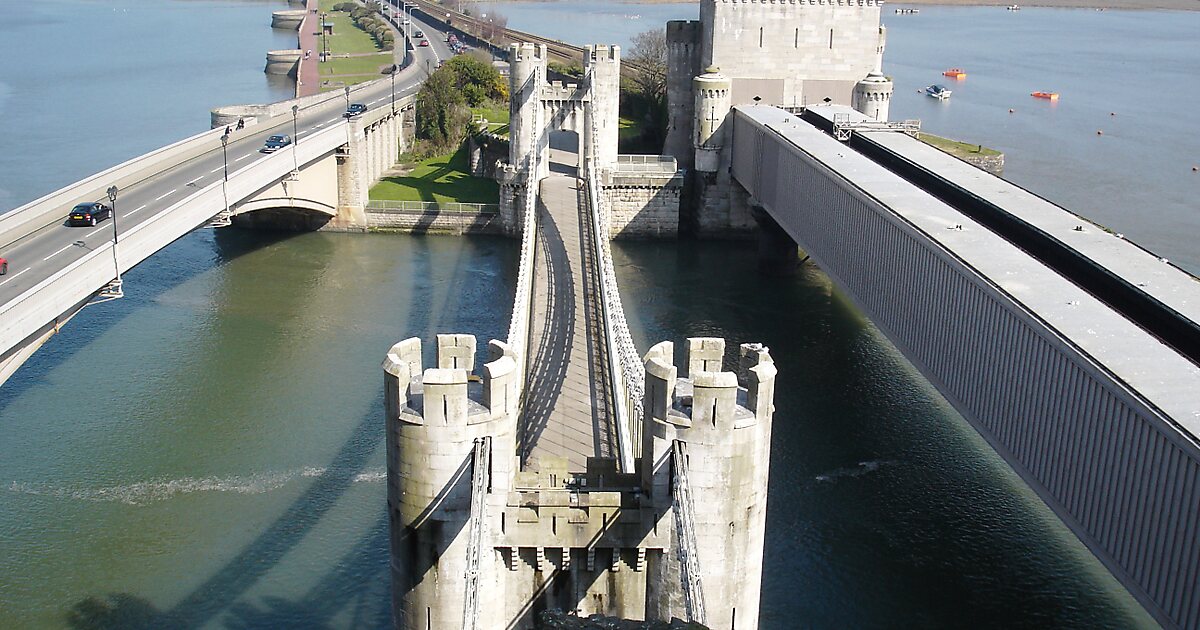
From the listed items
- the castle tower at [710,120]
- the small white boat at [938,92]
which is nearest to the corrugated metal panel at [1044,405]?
the castle tower at [710,120]

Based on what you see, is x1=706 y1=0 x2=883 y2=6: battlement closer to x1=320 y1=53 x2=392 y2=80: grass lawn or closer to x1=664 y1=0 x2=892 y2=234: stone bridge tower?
x1=664 y1=0 x2=892 y2=234: stone bridge tower

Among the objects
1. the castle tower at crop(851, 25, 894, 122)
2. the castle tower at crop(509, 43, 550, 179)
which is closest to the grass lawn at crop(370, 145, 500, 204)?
the castle tower at crop(509, 43, 550, 179)

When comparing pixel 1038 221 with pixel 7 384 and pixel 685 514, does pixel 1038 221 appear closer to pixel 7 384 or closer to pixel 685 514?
pixel 685 514

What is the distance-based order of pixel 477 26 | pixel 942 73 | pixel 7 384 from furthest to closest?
pixel 477 26
pixel 942 73
pixel 7 384

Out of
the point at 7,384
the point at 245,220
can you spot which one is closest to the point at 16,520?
the point at 7,384

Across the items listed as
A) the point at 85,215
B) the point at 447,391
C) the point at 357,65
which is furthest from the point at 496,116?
the point at 447,391

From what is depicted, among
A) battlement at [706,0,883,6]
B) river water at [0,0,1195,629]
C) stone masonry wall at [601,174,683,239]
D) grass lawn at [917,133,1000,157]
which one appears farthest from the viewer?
grass lawn at [917,133,1000,157]
